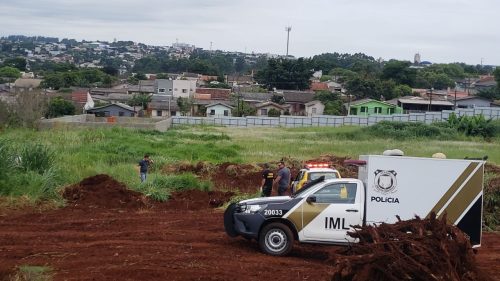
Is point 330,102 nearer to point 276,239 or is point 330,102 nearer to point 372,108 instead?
point 372,108

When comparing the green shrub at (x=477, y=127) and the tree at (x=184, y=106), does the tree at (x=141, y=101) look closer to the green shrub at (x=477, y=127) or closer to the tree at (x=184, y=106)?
the tree at (x=184, y=106)

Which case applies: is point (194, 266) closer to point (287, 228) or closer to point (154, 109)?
point (287, 228)

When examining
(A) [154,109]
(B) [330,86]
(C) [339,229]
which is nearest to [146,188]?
(C) [339,229]

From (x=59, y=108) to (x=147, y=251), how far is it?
59915mm

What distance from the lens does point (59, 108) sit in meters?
70.1

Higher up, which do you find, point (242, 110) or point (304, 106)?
point (304, 106)

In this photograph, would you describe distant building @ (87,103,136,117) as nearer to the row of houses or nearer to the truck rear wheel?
the row of houses

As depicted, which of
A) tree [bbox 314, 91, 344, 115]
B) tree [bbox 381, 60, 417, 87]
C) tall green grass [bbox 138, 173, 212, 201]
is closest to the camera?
tall green grass [bbox 138, 173, 212, 201]

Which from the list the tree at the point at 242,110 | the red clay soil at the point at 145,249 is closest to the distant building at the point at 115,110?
the tree at the point at 242,110

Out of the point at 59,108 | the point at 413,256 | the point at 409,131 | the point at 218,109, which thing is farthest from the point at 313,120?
the point at 413,256

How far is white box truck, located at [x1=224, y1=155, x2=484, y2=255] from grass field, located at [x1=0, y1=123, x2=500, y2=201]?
897cm

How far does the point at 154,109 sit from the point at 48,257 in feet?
240

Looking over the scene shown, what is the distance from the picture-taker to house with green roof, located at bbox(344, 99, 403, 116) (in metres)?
85.5

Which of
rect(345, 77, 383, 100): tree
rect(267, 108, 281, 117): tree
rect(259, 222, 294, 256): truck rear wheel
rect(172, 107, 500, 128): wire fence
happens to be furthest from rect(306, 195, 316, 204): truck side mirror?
rect(345, 77, 383, 100): tree
